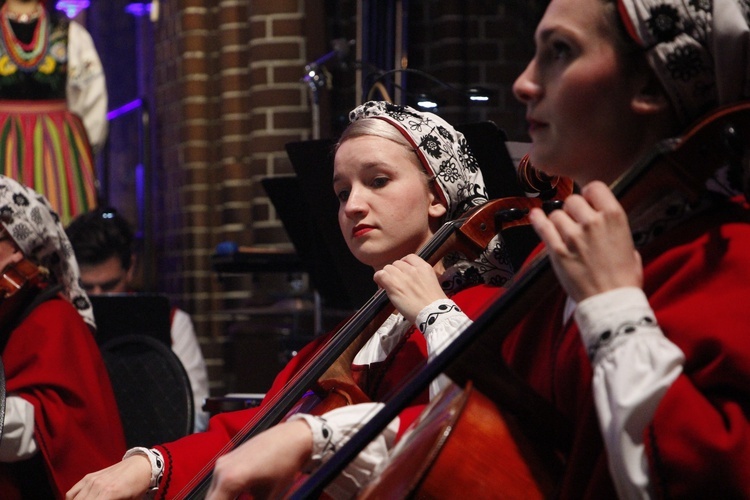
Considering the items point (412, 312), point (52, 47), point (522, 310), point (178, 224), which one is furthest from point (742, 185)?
point (52, 47)

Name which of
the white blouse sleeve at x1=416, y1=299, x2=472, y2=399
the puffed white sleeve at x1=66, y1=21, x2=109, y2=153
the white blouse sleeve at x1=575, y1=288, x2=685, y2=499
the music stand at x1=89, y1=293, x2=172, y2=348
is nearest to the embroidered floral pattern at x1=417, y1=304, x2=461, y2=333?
the white blouse sleeve at x1=416, y1=299, x2=472, y2=399

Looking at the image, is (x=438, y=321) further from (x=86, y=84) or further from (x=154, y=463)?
(x=86, y=84)

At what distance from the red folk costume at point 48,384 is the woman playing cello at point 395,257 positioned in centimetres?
82

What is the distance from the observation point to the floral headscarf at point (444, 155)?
1997 mm

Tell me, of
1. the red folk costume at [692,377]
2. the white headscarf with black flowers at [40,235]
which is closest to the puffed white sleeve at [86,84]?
the white headscarf with black flowers at [40,235]

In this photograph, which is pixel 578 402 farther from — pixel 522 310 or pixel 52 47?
pixel 52 47

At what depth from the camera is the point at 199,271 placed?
15.9 ft

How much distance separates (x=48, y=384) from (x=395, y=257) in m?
1.23

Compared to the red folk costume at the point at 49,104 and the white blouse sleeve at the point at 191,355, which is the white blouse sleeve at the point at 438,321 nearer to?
the white blouse sleeve at the point at 191,355

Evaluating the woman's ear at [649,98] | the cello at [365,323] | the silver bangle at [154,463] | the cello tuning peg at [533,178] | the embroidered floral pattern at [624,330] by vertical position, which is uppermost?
the woman's ear at [649,98]

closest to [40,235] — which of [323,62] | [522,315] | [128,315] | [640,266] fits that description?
[128,315]

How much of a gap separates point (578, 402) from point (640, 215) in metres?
0.24

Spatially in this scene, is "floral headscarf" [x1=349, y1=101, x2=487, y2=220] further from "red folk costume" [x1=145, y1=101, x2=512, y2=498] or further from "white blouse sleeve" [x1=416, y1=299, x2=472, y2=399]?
"white blouse sleeve" [x1=416, y1=299, x2=472, y2=399]

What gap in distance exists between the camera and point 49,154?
504cm
